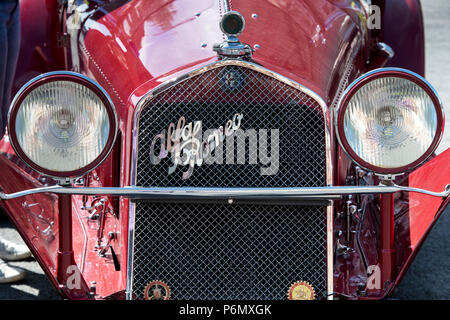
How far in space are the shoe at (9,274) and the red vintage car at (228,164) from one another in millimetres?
566

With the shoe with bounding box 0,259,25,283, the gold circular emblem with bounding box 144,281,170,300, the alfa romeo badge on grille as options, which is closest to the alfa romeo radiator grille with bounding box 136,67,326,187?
the alfa romeo badge on grille

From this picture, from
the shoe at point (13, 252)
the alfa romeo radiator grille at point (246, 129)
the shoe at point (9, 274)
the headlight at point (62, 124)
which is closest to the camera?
the headlight at point (62, 124)

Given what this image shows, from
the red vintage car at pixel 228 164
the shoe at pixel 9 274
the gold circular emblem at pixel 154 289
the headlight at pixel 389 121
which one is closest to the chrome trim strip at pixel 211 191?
the red vintage car at pixel 228 164

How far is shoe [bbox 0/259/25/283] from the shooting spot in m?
3.42

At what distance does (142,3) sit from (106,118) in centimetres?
100

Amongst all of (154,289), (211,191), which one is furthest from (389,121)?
(154,289)

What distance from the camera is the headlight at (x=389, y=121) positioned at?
2484mm

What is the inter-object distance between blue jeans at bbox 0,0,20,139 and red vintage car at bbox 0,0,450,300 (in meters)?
0.94

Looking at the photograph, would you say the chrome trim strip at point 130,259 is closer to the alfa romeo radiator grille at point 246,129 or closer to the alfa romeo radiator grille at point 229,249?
the alfa romeo radiator grille at point 229,249

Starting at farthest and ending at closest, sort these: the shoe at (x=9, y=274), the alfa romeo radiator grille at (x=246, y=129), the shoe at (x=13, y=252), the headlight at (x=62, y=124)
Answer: the shoe at (x=13, y=252), the shoe at (x=9, y=274), the alfa romeo radiator grille at (x=246, y=129), the headlight at (x=62, y=124)

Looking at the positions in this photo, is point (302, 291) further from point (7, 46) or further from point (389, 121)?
point (7, 46)

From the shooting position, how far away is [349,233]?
295 centimetres

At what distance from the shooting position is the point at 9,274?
343 centimetres

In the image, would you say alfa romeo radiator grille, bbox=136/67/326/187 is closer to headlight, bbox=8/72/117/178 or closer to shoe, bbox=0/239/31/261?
headlight, bbox=8/72/117/178
